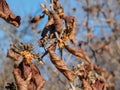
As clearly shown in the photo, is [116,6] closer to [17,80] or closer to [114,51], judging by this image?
[114,51]

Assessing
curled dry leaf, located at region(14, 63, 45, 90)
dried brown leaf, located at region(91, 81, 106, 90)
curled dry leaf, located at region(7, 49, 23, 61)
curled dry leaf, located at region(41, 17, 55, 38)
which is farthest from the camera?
dried brown leaf, located at region(91, 81, 106, 90)

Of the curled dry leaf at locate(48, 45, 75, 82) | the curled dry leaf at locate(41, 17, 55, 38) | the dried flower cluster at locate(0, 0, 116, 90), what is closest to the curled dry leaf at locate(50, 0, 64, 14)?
the dried flower cluster at locate(0, 0, 116, 90)

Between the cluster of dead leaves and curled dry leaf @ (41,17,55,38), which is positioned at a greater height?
curled dry leaf @ (41,17,55,38)

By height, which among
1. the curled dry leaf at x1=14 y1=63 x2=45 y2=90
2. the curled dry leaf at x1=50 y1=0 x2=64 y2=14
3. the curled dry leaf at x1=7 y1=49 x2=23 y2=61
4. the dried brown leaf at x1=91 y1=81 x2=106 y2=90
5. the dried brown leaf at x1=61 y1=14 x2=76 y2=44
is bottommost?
the dried brown leaf at x1=91 y1=81 x2=106 y2=90

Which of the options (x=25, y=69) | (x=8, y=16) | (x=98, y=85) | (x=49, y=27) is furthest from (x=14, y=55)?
(x=98, y=85)

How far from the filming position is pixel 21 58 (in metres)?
2.08

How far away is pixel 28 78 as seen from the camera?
201cm

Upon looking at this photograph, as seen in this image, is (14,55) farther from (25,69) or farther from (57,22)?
(57,22)

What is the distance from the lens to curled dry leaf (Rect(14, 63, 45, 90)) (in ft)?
6.37

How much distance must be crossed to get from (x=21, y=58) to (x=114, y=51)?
7543 millimetres

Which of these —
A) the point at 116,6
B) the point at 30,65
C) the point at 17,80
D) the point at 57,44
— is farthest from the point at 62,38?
the point at 116,6

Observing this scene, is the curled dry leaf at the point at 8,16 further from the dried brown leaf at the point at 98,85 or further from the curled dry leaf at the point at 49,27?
the dried brown leaf at the point at 98,85

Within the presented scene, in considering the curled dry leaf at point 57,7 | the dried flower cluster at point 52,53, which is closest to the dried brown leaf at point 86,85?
the dried flower cluster at point 52,53

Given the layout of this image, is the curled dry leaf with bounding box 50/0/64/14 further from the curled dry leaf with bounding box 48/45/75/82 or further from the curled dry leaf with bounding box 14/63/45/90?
the curled dry leaf with bounding box 14/63/45/90
